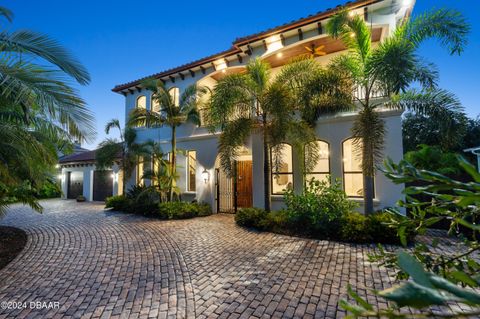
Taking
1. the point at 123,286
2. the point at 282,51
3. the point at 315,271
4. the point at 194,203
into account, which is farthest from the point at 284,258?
the point at 282,51

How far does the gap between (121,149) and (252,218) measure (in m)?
9.77

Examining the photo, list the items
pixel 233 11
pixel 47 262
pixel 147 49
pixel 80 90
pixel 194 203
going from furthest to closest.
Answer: pixel 147 49 < pixel 233 11 < pixel 194 203 < pixel 47 262 < pixel 80 90

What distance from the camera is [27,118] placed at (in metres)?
5.97

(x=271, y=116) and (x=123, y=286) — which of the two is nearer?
(x=123, y=286)

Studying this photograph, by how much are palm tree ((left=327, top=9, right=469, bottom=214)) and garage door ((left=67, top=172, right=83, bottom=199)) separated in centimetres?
2156

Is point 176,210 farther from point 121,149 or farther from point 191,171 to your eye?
point 121,149

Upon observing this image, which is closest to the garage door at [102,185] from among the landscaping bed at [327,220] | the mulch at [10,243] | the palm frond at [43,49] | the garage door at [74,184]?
the garage door at [74,184]

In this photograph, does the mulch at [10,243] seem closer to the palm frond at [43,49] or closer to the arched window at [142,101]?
the palm frond at [43,49]

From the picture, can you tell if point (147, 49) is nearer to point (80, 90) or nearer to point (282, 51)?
point (282, 51)

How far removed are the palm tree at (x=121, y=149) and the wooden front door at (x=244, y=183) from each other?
206 inches

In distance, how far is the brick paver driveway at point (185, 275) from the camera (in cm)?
373

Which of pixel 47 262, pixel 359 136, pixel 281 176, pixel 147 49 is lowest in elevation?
pixel 47 262

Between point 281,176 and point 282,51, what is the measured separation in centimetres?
590

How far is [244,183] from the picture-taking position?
1258 centimetres
